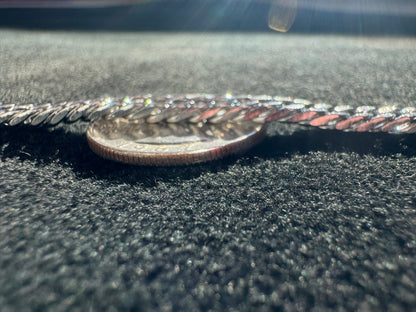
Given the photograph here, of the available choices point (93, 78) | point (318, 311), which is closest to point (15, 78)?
point (93, 78)

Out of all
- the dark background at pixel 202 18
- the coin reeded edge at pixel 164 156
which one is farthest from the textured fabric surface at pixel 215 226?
the dark background at pixel 202 18

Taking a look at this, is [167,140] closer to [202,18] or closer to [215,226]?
[215,226]

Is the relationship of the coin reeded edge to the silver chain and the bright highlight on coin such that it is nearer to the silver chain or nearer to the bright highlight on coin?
the silver chain

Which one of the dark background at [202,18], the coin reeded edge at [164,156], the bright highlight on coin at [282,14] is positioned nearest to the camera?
the coin reeded edge at [164,156]

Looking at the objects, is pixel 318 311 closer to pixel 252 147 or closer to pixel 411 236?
pixel 411 236

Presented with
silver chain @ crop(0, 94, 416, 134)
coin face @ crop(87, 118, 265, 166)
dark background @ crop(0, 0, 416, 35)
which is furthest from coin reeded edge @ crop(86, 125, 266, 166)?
dark background @ crop(0, 0, 416, 35)

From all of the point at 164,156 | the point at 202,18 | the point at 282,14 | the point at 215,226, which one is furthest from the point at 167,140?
the point at 282,14

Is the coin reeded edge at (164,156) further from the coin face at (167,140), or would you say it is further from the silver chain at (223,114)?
the silver chain at (223,114)
